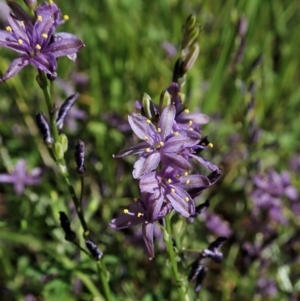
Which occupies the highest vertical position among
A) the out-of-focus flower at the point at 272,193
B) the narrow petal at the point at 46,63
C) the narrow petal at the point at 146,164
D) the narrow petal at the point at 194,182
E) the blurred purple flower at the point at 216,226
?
the narrow petal at the point at 46,63

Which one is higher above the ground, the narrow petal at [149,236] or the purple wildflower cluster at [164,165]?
the purple wildflower cluster at [164,165]

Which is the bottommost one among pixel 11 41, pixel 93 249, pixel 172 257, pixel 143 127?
pixel 93 249

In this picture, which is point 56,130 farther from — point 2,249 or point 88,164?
point 88,164

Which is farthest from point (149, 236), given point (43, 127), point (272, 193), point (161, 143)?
point (272, 193)

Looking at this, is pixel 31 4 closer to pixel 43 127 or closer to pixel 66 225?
pixel 43 127

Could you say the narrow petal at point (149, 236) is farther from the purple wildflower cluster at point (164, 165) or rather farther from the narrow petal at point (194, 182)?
the narrow petal at point (194, 182)

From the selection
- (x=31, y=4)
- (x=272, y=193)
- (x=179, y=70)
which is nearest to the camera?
(x=31, y=4)

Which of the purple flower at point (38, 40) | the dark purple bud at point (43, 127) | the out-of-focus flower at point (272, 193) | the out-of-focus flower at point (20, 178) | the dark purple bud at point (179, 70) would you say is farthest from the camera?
the out-of-focus flower at point (272, 193)

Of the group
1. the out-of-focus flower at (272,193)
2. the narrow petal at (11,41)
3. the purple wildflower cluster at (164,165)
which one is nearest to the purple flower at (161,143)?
the purple wildflower cluster at (164,165)
